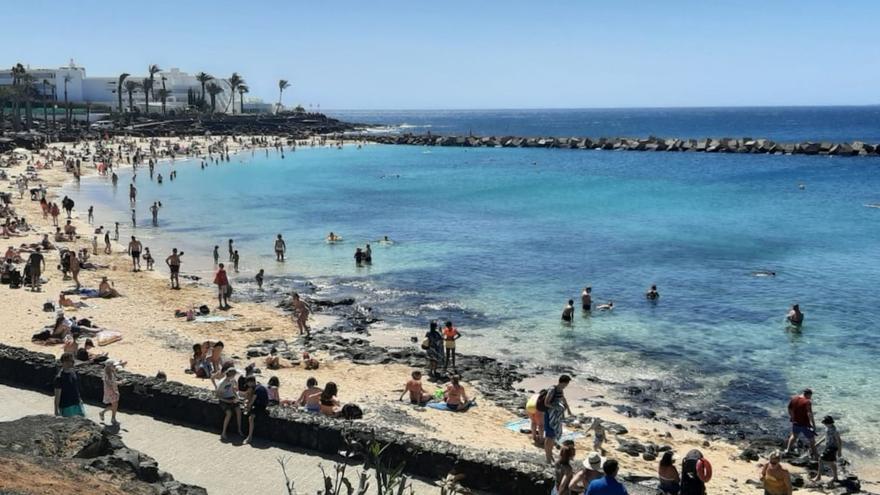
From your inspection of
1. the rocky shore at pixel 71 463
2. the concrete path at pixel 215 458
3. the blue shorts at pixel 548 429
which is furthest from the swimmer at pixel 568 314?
the rocky shore at pixel 71 463

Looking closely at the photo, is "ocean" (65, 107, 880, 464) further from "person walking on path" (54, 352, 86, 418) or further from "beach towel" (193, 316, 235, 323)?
"person walking on path" (54, 352, 86, 418)

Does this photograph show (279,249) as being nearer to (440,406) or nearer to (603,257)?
(603,257)

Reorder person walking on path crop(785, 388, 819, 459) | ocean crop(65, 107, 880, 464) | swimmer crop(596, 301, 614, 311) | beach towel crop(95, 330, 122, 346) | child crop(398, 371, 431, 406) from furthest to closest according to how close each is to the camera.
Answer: swimmer crop(596, 301, 614, 311)
ocean crop(65, 107, 880, 464)
beach towel crop(95, 330, 122, 346)
child crop(398, 371, 431, 406)
person walking on path crop(785, 388, 819, 459)

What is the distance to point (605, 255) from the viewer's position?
34219 millimetres

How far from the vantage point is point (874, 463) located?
47.5 ft

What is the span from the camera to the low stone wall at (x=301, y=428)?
10648 mm

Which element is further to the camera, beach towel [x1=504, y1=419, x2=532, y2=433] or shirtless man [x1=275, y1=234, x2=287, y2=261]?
shirtless man [x1=275, y1=234, x2=287, y2=261]

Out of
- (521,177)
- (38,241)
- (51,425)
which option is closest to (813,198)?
(521,177)

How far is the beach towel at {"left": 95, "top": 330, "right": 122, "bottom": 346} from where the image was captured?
19281 mm

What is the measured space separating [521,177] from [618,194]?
14883 mm

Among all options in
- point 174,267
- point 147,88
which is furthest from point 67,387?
point 147,88

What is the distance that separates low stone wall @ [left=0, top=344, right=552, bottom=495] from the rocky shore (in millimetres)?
2027

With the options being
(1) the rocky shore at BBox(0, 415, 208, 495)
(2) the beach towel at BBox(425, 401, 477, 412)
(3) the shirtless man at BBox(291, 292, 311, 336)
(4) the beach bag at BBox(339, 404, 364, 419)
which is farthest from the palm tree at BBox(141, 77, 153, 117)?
(1) the rocky shore at BBox(0, 415, 208, 495)

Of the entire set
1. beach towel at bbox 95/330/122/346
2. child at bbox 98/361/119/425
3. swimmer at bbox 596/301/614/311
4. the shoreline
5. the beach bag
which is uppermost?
child at bbox 98/361/119/425
